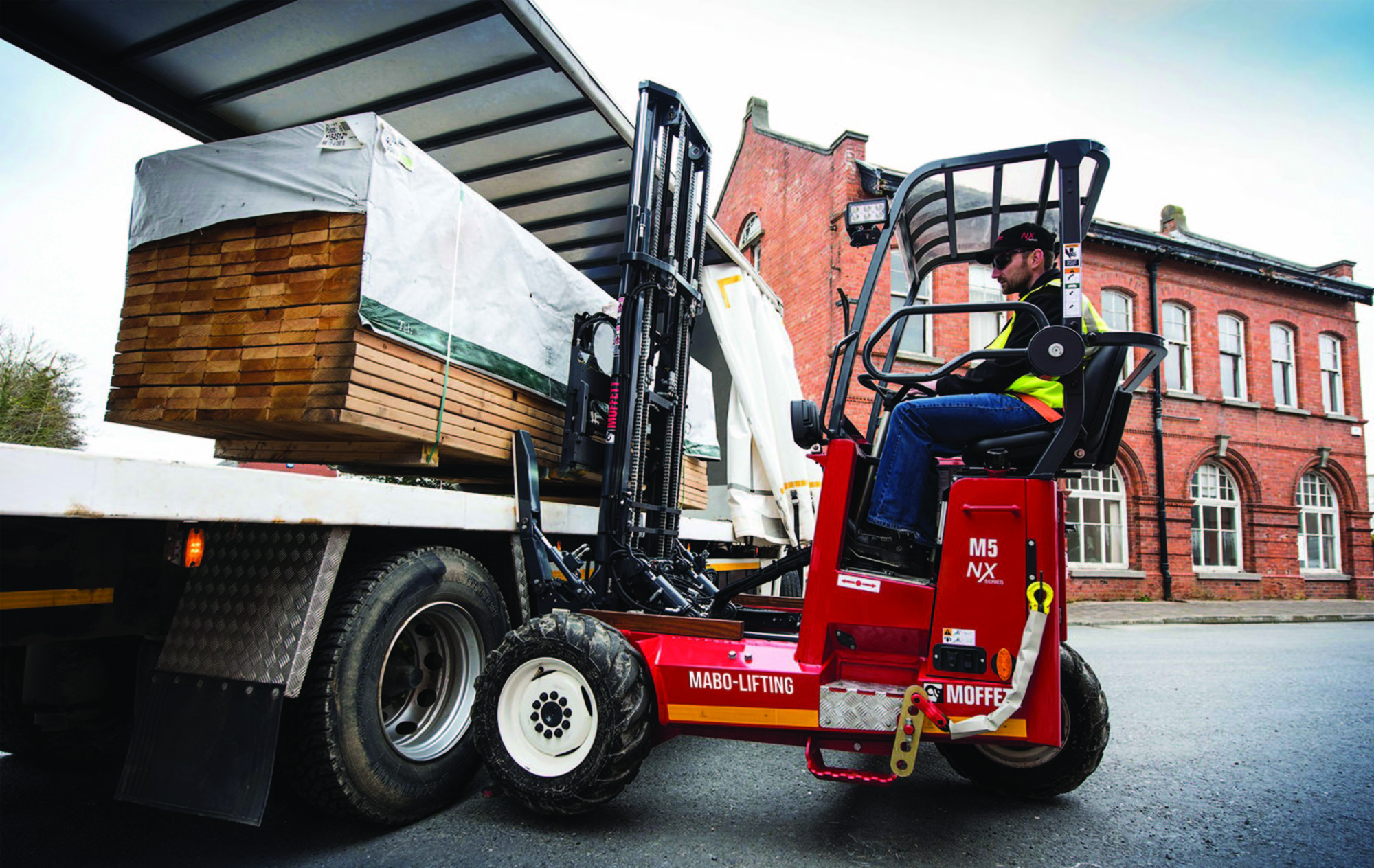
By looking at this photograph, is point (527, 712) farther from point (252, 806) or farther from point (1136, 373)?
point (1136, 373)

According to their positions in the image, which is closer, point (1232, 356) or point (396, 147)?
point (396, 147)

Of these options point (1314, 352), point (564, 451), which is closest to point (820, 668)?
point (564, 451)

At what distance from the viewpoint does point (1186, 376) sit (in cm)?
1961

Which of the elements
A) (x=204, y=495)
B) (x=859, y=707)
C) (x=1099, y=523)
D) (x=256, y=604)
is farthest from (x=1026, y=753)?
(x=1099, y=523)

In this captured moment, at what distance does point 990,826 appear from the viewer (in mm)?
3230

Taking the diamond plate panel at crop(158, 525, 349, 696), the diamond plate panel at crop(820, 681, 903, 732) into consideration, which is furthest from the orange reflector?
the diamond plate panel at crop(820, 681, 903, 732)

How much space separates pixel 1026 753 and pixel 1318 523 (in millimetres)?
23187

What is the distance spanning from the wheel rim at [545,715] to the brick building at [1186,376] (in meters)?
12.8

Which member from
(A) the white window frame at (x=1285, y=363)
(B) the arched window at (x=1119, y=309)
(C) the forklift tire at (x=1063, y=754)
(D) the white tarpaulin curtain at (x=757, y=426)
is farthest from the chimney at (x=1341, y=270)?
(C) the forklift tire at (x=1063, y=754)

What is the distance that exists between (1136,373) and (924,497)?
3.51 ft

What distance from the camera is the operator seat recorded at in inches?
116

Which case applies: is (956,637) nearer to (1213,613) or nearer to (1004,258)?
(1004,258)

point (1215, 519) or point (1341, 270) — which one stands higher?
point (1341, 270)

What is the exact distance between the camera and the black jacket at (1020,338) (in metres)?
3.13
